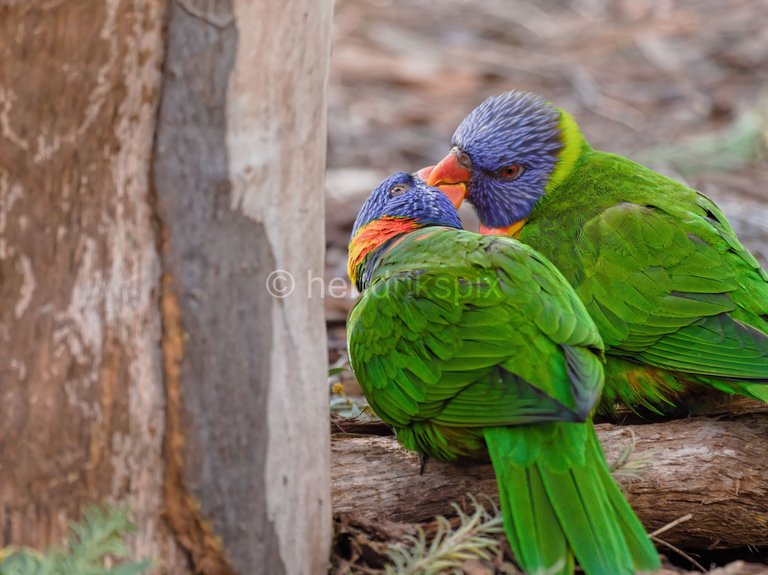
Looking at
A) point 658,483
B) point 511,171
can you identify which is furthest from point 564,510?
point 511,171

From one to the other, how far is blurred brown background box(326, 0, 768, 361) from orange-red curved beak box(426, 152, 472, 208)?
4.71 ft

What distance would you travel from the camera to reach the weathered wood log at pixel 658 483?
2564mm

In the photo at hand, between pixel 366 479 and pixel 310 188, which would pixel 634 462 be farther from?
pixel 310 188

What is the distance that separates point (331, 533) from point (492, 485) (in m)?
0.56

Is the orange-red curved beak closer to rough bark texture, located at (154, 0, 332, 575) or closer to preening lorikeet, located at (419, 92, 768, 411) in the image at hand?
preening lorikeet, located at (419, 92, 768, 411)

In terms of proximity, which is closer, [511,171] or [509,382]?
[509,382]

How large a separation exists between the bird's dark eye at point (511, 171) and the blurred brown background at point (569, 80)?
157cm

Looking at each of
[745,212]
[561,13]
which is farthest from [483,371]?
[561,13]

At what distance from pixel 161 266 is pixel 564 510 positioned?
114 centimetres

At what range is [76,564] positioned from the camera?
1736mm

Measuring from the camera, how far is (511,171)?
3.70 m

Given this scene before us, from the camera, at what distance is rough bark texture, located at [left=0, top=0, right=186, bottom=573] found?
171 centimetres

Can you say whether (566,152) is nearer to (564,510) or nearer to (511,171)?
(511,171)

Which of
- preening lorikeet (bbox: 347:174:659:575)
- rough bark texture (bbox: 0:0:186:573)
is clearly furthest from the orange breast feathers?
rough bark texture (bbox: 0:0:186:573)
